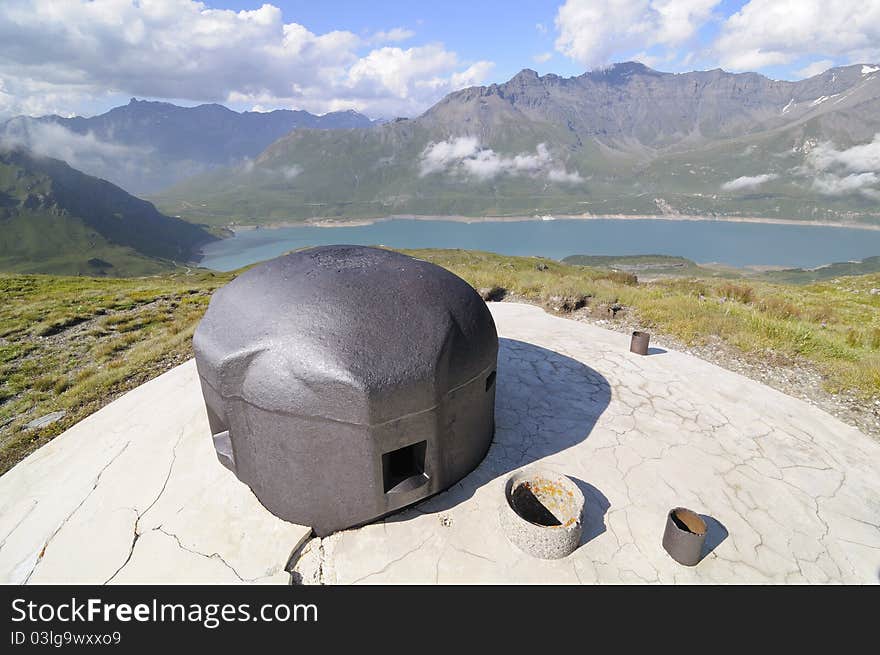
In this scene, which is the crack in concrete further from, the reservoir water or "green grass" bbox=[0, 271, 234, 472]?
the reservoir water

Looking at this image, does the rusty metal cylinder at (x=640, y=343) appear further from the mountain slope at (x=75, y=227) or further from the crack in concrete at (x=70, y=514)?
the mountain slope at (x=75, y=227)

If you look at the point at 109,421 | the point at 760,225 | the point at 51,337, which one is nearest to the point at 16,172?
the point at 51,337

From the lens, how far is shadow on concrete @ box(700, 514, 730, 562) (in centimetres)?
426

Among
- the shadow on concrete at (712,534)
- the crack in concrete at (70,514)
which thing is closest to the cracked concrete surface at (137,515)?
the crack in concrete at (70,514)

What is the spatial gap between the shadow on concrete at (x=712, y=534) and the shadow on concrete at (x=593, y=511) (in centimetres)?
96

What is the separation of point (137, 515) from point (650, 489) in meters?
6.03

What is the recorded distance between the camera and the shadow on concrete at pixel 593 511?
437 centimetres

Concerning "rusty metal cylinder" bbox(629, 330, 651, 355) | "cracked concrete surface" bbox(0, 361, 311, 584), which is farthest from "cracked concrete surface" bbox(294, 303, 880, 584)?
"cracked concrete surface" bbox(0, 361, 311, 584)

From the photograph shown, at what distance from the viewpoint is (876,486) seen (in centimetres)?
517

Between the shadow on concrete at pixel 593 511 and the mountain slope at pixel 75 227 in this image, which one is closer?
the shadow on concrete at pixel 593 511

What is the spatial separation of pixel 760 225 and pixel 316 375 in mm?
232023

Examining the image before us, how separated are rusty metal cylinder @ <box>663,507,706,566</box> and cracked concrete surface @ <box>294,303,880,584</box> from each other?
11 cm

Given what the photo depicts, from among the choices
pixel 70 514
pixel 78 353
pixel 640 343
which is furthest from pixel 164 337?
pixel 640 343

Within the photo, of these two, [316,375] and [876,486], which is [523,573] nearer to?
[316,375]
